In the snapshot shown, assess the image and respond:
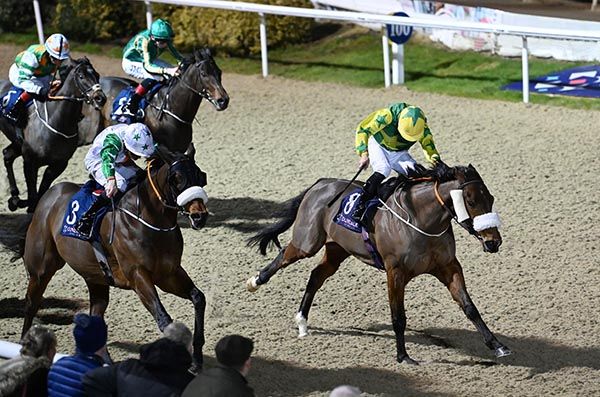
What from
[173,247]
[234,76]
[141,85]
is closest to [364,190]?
[173,247]

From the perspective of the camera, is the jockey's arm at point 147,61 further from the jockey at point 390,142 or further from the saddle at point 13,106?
the jockey at point 390,142

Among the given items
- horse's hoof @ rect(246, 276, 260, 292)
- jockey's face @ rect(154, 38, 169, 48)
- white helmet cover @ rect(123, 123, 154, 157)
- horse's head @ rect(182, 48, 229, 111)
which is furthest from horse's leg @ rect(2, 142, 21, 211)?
white helmet cover @ rect(123, 123, 154, 157)

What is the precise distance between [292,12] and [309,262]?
5719 millimetres

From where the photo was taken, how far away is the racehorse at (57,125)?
35.4 feet

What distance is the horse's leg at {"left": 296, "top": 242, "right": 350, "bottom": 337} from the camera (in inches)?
333

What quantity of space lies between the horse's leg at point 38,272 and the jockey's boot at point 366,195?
194 centimetres

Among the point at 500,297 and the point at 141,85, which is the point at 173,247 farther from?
the point at 141,85

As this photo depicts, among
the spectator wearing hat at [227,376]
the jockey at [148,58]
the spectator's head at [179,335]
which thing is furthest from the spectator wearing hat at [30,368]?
the jockey at [148,58]

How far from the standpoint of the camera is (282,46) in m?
16.6

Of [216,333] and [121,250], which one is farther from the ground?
[121,250]

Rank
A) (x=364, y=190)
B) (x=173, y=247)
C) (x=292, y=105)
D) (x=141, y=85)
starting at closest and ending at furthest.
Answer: (x=173, y=247) < (x=364, y=190) < (x=141, y=85) < (x=292, y=105)

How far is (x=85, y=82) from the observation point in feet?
35.2

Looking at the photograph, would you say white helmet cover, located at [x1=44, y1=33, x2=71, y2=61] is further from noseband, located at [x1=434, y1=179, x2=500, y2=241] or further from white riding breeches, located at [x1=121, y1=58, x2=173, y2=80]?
noseband, located at [x1=434, y1=179, x2=500, y2=241]

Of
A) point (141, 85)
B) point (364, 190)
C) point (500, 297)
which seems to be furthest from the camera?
point (141, 85)
